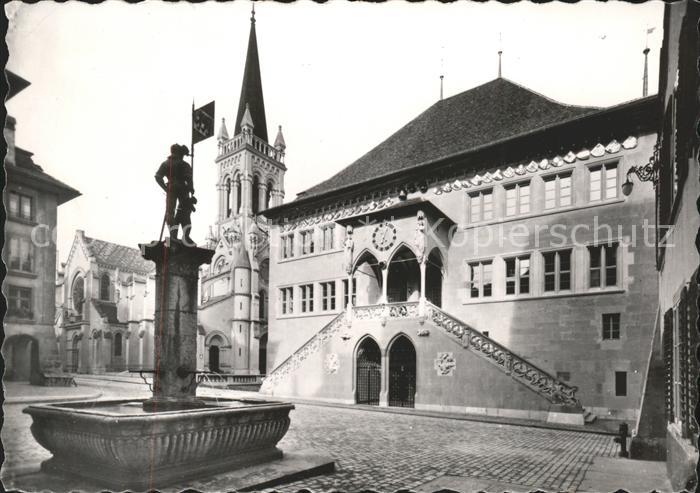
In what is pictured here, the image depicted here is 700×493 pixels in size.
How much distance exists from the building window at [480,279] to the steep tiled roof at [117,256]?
34869mm

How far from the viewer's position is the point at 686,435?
627 cm

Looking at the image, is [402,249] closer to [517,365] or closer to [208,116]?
[517,365]

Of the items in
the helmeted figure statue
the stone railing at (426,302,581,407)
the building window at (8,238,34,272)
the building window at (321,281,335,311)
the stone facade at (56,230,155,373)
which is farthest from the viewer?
the stone facade at (56,230,155,373)

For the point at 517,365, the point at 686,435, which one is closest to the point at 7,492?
the point at 686,435

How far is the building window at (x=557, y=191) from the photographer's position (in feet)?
67.1

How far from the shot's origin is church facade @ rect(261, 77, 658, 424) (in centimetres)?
1816

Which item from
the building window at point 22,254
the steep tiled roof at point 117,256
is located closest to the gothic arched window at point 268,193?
the steep tiled roof at point 117,256

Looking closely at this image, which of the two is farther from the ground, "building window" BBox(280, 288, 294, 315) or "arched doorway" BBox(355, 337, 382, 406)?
"building window" BBox(280, 288, 294, 315)

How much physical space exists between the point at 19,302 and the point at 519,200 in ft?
58.2

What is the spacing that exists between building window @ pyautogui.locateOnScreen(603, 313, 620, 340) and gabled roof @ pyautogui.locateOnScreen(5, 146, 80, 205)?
17.4 meters

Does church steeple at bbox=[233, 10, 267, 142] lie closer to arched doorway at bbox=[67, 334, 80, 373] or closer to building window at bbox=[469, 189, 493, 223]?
arched doorway at bbox=[67, 334, 80, 373]

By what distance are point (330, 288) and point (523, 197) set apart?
11.5 m

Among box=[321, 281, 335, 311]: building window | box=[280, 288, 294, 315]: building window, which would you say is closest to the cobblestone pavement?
box=[321, 281, 335, 311]: building window

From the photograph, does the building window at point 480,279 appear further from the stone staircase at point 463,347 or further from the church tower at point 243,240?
the church tower at point 243,240
